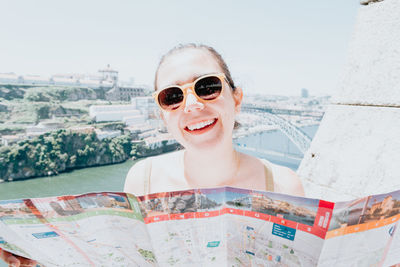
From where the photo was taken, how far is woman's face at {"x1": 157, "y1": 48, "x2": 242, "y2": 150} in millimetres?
479

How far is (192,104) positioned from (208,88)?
5 cm

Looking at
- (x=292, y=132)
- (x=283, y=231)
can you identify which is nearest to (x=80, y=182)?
(x=292, y=132)

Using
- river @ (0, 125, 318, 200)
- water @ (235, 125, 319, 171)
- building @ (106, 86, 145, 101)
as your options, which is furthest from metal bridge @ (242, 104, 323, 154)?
building @ (106, 86, 145, 101)

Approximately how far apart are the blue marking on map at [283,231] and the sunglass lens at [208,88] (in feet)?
0.82

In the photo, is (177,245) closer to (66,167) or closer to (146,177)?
(146,177)

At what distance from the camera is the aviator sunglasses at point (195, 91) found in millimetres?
488

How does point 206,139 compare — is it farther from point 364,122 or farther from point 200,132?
point 364,122

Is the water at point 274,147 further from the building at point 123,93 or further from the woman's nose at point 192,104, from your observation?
the building at point 123,93

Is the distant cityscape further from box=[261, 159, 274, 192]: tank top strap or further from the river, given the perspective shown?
box=[261, 159, 274, 192]: tank top strap

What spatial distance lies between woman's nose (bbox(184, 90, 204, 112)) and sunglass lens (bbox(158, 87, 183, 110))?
0.07ft

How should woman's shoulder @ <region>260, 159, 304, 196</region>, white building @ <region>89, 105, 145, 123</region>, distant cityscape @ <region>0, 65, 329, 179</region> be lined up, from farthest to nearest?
1. white building @ <region>89, 105, 145, 123</region>
2. distant cityscape @ <region>0, 65, 329, 179</region>
3. woman's shoulder @ <region>260, 159, 304, 196</region>

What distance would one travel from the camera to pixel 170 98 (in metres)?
0.51

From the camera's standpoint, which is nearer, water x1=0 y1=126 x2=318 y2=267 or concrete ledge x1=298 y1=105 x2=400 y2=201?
concrete ledge x1=298 y1=105 x2=400 y2=201

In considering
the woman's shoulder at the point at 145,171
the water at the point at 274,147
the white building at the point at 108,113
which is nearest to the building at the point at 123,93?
the white building at the point at 108,113
